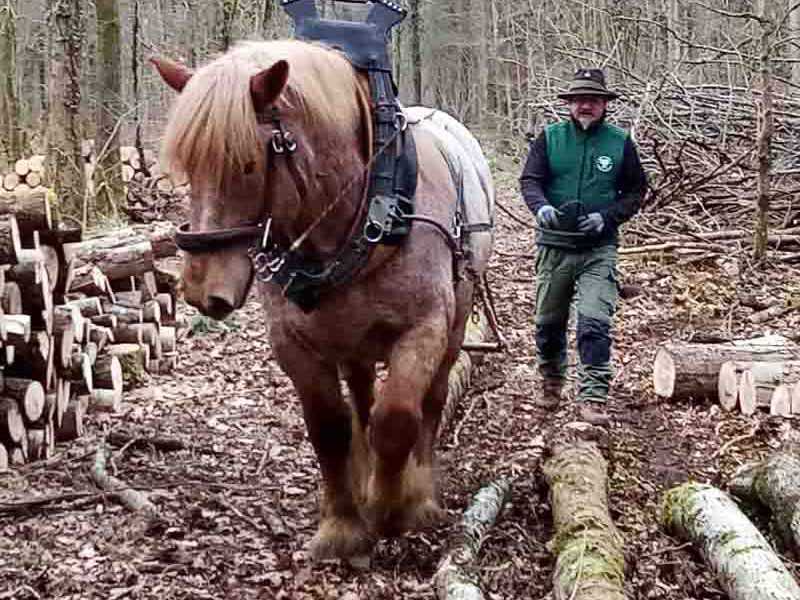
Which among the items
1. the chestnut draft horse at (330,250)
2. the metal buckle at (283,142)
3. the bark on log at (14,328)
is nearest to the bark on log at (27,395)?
the bark on log at (14,328)

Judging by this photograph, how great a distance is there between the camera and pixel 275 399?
20.5 ft

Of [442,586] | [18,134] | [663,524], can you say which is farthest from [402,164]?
[18,134]

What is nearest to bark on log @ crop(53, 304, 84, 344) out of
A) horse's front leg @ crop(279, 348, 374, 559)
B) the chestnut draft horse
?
the chestnut draft horse

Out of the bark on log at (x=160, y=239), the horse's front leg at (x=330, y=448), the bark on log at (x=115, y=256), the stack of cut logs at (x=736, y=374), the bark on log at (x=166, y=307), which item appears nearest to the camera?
the horse's front leg at (x=330, y=448)

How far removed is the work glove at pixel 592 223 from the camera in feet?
16.6

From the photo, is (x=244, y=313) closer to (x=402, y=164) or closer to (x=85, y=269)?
(x=85, y=269)

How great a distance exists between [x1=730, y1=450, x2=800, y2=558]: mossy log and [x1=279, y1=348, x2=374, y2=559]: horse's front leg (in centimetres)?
166

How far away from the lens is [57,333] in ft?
17.4

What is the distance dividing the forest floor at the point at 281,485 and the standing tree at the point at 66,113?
10.7 feet

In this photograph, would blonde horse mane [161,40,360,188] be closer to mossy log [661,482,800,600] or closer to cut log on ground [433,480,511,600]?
cut log on ground [433,480,511,600]

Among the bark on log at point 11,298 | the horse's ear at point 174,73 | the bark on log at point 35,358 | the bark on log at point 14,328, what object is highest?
the horse's ear at point 174,73

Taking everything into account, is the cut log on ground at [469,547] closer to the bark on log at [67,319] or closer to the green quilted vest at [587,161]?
the green quilted vest at [587,161]

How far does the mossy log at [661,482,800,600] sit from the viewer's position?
3.15m

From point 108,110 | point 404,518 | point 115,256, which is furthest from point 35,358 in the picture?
point 108,110
